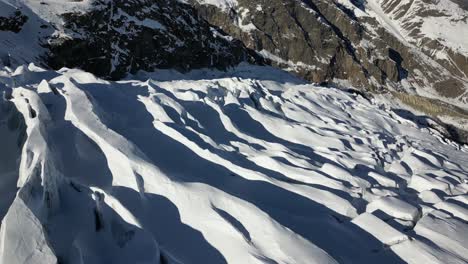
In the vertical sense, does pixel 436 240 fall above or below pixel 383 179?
above

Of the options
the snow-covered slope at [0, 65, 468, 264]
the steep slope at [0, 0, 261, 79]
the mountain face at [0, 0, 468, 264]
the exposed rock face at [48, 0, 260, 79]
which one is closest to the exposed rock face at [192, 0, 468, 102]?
the exposed rock face at [48, 0, 260, 79]

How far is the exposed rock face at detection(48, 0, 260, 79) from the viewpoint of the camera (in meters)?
67.0

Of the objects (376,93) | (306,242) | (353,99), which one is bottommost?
(376,93)

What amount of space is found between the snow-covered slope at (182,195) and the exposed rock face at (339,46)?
108337 millimetres

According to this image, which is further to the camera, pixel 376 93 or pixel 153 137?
pixel 376 93

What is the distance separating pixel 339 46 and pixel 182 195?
5459 inches

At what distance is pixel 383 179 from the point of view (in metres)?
22.7

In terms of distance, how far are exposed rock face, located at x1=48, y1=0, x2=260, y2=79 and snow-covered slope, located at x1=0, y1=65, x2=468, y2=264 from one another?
1666 inches

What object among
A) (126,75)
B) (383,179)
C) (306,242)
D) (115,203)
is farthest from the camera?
(126,75)

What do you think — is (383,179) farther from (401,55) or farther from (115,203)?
(401,55)

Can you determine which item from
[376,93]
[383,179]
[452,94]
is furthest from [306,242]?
[452,94]

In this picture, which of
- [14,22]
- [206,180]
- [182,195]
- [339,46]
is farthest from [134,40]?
[339,46]

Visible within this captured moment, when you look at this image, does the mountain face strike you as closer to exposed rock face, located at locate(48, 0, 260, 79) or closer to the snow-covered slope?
the snow-covered slope

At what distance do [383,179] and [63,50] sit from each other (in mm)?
57251
